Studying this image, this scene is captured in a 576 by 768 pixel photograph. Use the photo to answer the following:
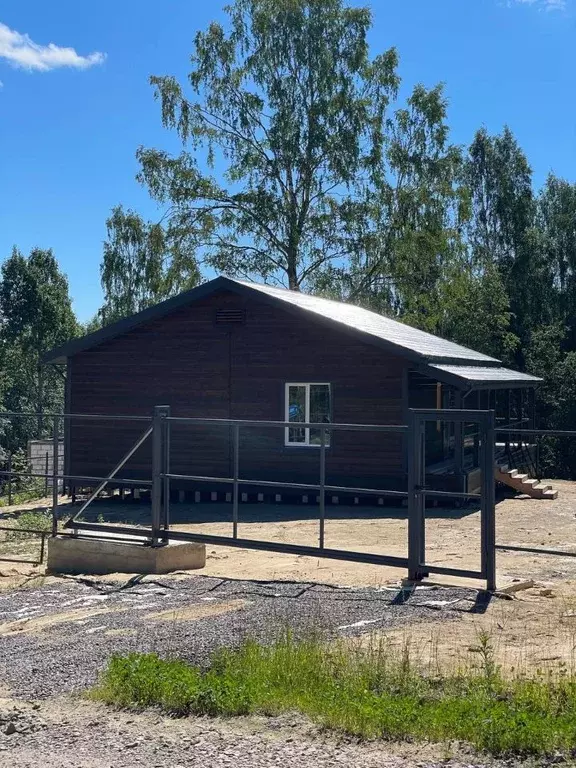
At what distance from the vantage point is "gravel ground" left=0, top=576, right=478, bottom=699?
723 cm

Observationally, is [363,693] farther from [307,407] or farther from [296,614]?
[307,407]

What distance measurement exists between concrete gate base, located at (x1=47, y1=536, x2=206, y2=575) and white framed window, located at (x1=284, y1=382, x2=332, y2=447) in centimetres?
926

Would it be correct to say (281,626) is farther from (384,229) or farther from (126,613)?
(384,229)

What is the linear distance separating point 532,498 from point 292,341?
269 inches

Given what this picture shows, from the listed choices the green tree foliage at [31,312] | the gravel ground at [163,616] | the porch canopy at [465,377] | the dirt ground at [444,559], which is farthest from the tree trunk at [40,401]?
the gravel ground at [163,616]

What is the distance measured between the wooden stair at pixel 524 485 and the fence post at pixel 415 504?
11.9m

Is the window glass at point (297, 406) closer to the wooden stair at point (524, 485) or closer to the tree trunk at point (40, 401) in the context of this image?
the wooden stair at point (524, 485)

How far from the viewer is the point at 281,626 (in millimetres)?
7934

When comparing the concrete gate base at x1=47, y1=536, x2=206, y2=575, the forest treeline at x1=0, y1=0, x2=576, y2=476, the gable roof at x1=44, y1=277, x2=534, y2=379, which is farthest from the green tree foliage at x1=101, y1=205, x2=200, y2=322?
the concrete gate base at x1=47, y1=536, x2=206, y2=575

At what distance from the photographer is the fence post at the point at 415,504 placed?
9.77 meters

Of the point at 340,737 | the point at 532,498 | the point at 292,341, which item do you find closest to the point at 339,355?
the point at 292,341

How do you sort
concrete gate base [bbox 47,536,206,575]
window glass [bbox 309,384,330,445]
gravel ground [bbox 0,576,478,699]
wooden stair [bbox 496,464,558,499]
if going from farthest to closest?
wooden stair [bbox 496,464,558,499], window glass [bbox 309,384,330,445], concrete gate base [bbox 47,536,206,575], gravel ground [bbox 0,576,478,699]

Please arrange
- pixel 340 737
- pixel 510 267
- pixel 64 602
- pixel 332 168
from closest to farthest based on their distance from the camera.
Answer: pixel 340 737
pixel 64 602
pixel 332 168
pixel 510 267

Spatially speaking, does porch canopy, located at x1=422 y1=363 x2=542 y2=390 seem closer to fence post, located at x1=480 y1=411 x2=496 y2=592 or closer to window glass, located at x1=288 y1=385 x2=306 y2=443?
window glass, located at x1=288 y1=385 x2=306 y2=443
